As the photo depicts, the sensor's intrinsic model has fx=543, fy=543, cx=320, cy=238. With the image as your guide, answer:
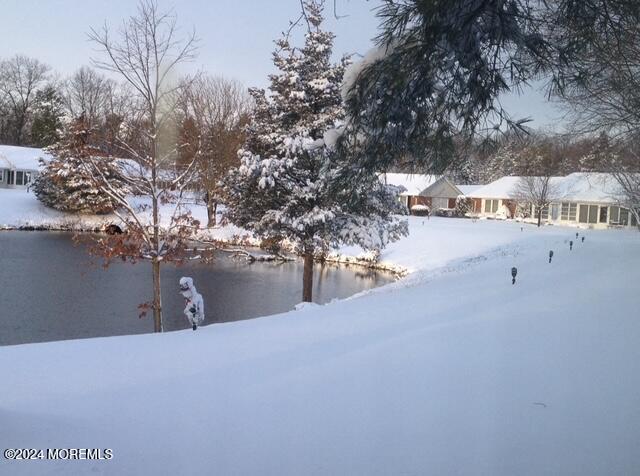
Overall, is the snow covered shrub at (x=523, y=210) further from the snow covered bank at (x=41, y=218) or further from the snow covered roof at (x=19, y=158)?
the snow covered roof at (x=19, y=158)

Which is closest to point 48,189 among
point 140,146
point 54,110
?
point 54,110

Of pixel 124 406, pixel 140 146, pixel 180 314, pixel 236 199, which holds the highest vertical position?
pixel 140 146

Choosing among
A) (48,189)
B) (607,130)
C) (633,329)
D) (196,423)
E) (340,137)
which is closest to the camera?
(196,423)

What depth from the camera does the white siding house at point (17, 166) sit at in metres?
48.5

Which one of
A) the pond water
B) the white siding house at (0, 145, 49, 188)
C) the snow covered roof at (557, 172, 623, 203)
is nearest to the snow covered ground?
the pond water

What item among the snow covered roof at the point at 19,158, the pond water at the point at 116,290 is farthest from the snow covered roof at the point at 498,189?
the snow covered roof at the point at 19,158

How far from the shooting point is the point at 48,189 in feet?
129

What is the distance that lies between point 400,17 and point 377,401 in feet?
11.0

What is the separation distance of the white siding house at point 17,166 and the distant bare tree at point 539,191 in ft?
138

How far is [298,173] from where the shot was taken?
16.0m

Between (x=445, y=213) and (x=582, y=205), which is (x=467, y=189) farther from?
(x=582, y=205)

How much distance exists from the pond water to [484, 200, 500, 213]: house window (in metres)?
30.9

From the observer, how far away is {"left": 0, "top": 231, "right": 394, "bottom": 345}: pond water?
44.9 feet

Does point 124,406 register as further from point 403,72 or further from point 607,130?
point 607,130
